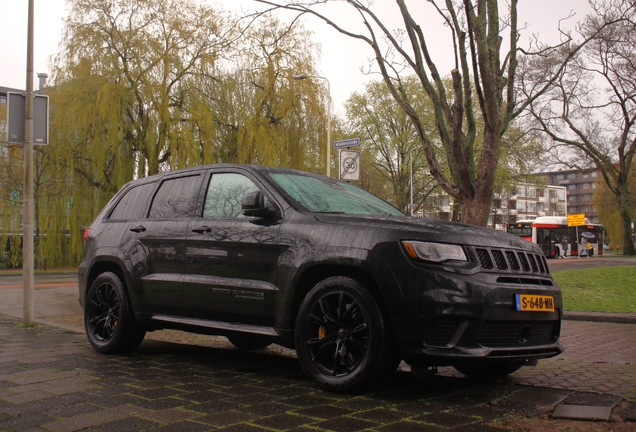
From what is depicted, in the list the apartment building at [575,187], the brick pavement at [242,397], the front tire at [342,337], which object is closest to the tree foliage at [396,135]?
the brick pavement at [242,397]

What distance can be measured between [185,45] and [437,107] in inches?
602

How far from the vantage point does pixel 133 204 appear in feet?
21.5

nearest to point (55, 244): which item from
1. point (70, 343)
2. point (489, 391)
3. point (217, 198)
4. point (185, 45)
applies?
point (185, 45)

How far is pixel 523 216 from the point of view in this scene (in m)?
126

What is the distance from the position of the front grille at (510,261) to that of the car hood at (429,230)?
1.9 inches

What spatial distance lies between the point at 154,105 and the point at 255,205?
21.8 meters

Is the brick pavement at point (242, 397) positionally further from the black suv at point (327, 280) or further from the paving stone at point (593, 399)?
the black suv at point (327, 280)

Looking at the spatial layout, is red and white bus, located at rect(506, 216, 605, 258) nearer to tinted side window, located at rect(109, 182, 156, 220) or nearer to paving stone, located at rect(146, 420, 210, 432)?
tinted side window, located at rect(109, 182, 156, 220)

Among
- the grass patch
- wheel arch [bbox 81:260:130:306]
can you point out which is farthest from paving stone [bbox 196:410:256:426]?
the grass patch

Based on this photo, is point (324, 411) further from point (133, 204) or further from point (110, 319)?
point (133, 204)

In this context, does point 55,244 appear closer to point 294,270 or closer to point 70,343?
point 70,343

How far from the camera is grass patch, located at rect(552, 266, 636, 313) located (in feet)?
37.8

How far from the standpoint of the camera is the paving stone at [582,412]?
Result: 373cm

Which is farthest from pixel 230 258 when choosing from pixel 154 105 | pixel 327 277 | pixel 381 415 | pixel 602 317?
pixel 154 105
